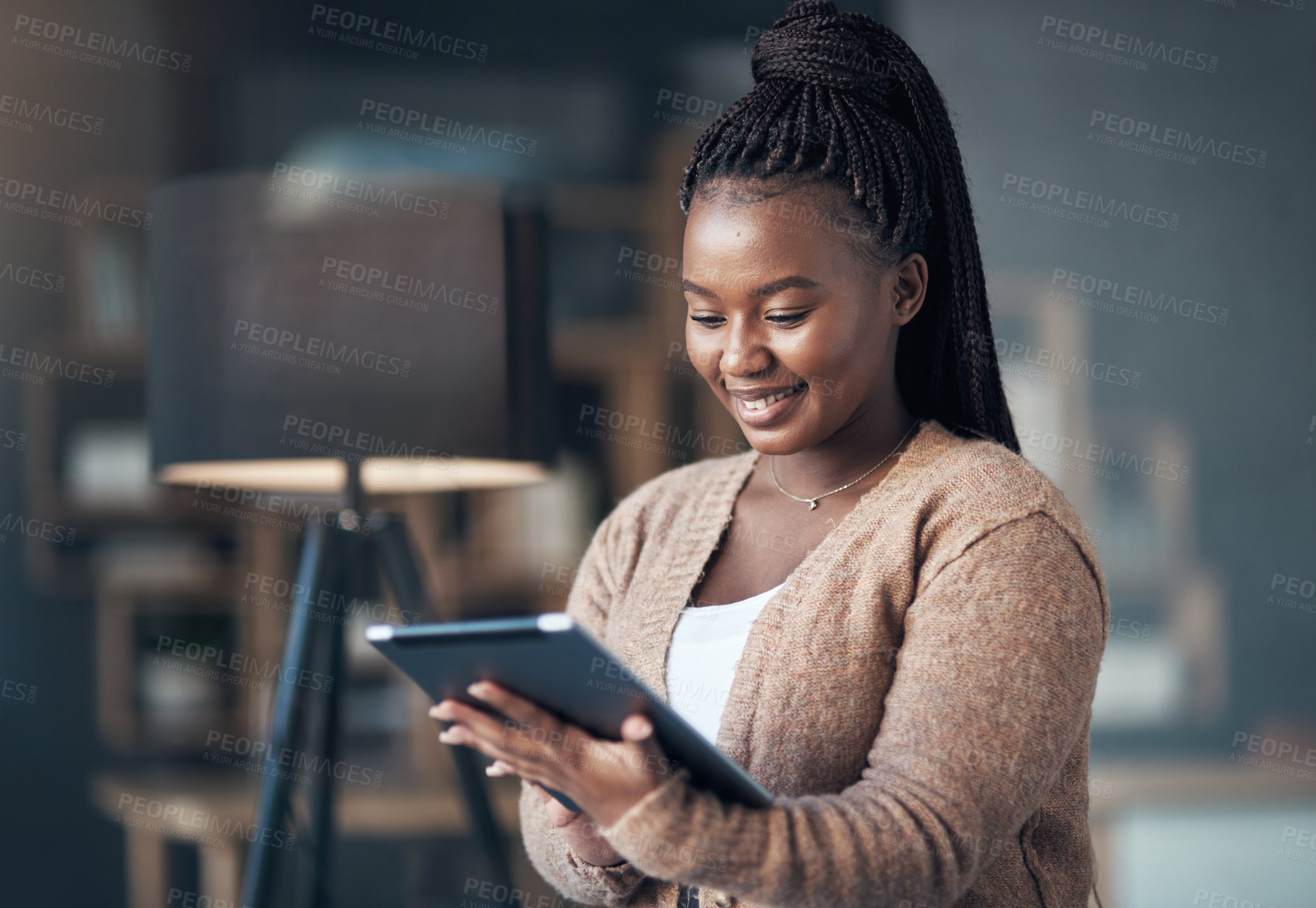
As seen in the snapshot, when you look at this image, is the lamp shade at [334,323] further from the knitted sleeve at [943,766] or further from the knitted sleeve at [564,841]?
the knitted sleeve at [943,766]

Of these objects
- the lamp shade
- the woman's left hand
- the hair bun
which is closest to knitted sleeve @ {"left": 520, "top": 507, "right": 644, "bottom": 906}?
the woman's left hand

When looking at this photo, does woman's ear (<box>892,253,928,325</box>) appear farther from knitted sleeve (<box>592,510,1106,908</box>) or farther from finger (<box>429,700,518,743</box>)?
finger (<box>429,700,518,743</box>)

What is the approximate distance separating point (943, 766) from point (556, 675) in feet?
1.11

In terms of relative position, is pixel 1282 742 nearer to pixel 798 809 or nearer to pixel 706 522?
pixel 706 522

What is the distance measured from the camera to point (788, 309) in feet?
3.99

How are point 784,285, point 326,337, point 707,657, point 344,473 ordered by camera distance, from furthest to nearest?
point 344,473 → point 326,337 → point 707,657 → point 784,285

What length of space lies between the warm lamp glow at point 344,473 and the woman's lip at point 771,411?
2.48ft

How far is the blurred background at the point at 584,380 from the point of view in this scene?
317 cm

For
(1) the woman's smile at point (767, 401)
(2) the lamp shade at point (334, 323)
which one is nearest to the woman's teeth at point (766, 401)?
(1) the woman's smile at point (767, 401)

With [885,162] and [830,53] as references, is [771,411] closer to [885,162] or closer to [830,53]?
[885,162]

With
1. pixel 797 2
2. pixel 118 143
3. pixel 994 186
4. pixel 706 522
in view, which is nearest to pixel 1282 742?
pixel 994 186

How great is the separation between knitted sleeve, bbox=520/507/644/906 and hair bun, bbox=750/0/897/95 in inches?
22.8

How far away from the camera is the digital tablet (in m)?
0.91

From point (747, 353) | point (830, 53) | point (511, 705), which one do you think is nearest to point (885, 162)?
point (830, 53)
